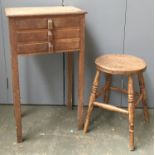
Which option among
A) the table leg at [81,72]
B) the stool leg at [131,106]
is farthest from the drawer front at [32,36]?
the stool leg at [131,106]

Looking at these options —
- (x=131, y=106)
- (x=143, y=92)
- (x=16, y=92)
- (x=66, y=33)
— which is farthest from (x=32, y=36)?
(x=143, y=92)

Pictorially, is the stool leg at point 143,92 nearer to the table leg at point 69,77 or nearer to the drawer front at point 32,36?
the table leg at point 69,77

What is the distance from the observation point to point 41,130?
6.31 feet

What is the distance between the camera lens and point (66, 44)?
1.66 meters

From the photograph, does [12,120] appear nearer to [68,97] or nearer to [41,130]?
[41,130]

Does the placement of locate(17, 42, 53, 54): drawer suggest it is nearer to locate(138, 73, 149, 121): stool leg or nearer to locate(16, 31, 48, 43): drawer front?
locate(16, 31, 48, 43): drawer front

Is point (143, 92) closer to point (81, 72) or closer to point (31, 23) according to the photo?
point (81, 72)

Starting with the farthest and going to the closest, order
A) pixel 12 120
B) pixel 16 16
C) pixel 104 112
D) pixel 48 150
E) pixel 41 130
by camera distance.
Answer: pixel 104 112, pixel 12 120, pixel 41 130, pixel 48 150, pixel 16 16

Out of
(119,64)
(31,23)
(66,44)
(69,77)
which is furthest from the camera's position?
(69,77)

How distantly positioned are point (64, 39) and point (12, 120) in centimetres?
80

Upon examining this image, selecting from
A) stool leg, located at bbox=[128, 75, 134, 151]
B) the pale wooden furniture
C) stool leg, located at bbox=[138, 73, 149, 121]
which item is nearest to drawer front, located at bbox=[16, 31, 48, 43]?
the pale wooden furniture

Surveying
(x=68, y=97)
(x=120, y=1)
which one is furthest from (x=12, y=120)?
(x=120, y=1)

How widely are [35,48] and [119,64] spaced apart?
1.80 feet

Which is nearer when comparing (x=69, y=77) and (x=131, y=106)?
(x=131, y=106)
